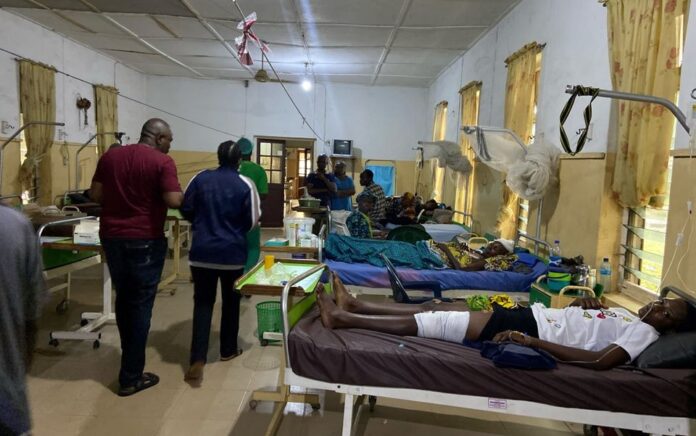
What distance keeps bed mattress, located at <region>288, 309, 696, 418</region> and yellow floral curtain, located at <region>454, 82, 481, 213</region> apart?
501 centimetres

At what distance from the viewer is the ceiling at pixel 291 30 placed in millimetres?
5840

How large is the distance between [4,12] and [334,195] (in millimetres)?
5395

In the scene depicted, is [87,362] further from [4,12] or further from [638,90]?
[4,12]

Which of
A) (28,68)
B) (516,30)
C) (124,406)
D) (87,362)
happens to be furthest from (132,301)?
(28,68)

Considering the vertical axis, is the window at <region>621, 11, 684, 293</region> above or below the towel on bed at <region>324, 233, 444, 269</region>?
above

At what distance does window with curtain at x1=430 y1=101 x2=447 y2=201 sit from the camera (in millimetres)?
8922

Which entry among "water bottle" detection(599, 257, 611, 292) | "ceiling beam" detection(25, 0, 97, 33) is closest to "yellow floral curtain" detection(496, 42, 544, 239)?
"water bottle" detection(599, 257, 611, 292)

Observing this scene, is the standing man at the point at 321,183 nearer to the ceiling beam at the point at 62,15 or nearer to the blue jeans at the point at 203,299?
the blue jeans at the point at 203,299

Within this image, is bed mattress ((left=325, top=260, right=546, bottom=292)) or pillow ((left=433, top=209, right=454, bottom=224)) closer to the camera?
bed mattress ((left=325, top=260, right=546, bottom=292))

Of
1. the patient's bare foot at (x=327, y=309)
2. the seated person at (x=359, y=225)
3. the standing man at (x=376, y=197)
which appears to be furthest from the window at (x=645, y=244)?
the standing man at (x=376, y=197)

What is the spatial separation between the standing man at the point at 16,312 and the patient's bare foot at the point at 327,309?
1506 millimetres

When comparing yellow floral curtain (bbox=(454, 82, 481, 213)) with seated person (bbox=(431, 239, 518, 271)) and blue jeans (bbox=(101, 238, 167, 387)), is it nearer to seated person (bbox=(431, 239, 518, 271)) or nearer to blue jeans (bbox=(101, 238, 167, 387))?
seated person (bbox=(431, 239, 518, 271))

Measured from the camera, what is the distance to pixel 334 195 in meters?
6.25

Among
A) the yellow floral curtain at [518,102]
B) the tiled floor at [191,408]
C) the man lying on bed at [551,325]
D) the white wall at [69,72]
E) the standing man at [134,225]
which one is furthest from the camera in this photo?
the white wall at [69,72]
